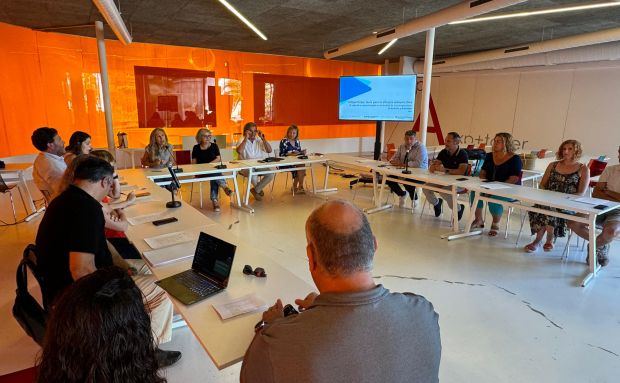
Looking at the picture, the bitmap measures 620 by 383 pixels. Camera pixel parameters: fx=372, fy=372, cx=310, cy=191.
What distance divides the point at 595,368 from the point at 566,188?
2.20m

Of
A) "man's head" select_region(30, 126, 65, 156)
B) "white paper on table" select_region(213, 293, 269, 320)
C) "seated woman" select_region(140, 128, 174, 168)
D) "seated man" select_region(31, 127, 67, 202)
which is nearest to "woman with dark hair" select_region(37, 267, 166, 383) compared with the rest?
"white paper on table" select_region(213, 293, 269, 320)

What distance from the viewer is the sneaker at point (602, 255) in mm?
3572

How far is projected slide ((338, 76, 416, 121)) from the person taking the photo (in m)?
6.66

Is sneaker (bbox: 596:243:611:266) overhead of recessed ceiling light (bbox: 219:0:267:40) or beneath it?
beneath

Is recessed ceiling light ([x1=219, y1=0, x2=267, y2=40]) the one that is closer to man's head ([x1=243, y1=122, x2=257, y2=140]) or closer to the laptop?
man's head ([x1=243, y1=122, x2=257, y2=140])

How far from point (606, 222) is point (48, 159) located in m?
5.51

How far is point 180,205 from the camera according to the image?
309 cm

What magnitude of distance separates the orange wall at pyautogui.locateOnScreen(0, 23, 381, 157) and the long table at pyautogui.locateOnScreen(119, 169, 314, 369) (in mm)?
5610

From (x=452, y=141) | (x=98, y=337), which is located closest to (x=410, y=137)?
(x=452, y=141)

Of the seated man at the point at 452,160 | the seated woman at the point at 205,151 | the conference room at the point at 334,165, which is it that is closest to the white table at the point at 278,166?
the conference room at the point at 334,165

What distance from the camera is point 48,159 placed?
12.5ft

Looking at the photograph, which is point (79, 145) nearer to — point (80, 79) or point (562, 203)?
point (562, 203)

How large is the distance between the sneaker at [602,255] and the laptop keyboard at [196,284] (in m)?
3.74

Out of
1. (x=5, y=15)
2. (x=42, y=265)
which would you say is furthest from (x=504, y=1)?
(x=5, y=15)
